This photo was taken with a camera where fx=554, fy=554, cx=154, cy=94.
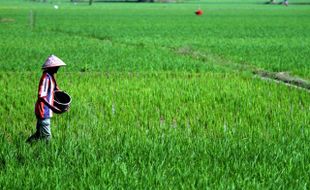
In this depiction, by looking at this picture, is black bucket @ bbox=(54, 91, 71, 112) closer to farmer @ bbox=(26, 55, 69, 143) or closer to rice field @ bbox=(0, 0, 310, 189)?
farmer @ bbox=(26, 55, 69, 143)

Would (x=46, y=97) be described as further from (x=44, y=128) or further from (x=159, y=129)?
(x=159, y=129)

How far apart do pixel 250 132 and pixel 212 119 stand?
1030mm

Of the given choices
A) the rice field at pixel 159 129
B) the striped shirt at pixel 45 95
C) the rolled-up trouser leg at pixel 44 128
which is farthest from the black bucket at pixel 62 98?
the rice field at pixel 159 129

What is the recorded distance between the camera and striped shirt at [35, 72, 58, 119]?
574 centimetres

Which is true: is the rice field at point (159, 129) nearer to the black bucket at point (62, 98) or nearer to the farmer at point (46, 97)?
the farmer at point (46, 97)

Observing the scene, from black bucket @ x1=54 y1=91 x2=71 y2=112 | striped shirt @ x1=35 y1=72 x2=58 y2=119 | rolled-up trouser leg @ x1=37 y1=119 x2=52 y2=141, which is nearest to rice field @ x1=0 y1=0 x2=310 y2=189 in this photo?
rolled-up trouser leg @ x1=37 y1=119 x2=52 y2=141

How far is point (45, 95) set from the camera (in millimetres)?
5734

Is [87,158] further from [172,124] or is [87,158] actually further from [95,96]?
[95,96]

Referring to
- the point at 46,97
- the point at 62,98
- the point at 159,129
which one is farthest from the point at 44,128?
the point at 159,129

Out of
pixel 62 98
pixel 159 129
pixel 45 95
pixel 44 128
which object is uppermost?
pixel 45 95

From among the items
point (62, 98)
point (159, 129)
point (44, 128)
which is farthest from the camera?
point (159, 129)

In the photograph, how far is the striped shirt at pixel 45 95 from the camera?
5738 millimetres

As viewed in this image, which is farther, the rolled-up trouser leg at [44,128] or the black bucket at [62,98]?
the black bucket at [62,98]

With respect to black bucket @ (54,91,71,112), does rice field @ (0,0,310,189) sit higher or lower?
lower
